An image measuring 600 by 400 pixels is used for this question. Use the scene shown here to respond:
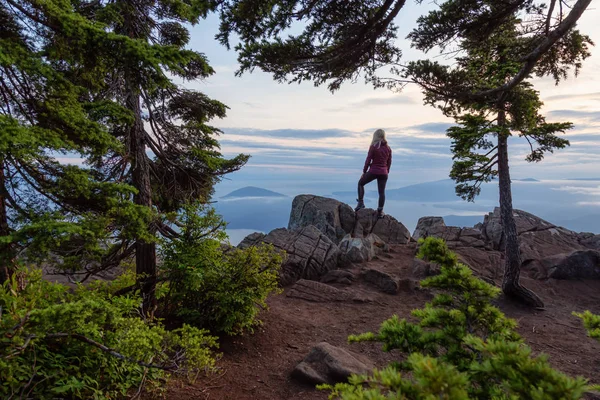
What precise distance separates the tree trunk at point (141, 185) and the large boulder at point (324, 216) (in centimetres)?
956

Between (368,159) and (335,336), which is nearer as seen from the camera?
(335,336)

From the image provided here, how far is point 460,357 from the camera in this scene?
297cm

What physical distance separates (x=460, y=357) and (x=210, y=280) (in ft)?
17.1

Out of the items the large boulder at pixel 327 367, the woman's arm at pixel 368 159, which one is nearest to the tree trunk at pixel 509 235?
the woman's arm at pixel 368 159

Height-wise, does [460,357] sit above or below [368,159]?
below

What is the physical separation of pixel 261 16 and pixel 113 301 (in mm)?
5926

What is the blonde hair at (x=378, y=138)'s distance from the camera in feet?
46.2

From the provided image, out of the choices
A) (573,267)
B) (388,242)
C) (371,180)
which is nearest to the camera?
(573,267)

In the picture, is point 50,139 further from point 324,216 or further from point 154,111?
point 324,216

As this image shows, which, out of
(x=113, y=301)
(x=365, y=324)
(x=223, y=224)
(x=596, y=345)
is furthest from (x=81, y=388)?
(x=596, y=345)

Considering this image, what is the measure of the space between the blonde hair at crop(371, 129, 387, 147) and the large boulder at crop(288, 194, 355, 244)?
4398 mm

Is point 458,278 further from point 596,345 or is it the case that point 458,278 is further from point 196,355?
point 596,345

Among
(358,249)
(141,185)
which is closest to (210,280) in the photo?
(141,185)

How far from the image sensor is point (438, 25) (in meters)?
7.81
